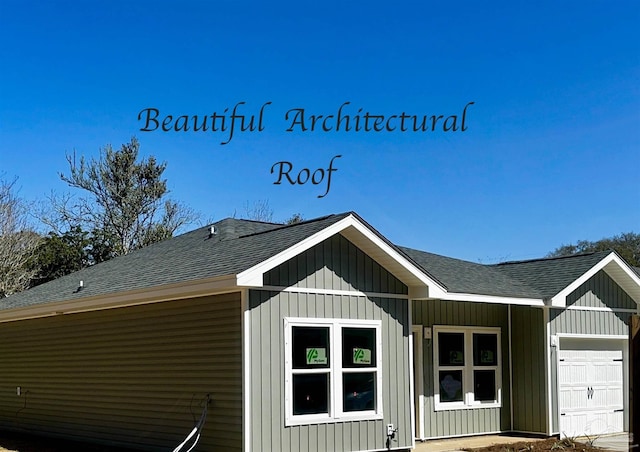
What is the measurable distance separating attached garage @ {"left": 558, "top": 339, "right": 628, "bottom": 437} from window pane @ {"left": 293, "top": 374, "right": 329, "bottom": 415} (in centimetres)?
574

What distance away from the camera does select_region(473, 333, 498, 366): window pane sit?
15688mm

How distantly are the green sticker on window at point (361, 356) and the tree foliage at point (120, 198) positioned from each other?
83.0ft

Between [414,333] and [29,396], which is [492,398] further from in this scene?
[29,396]

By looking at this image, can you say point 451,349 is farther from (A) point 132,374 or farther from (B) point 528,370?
(A) point 132,374

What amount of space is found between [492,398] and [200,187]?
2261 centimetres

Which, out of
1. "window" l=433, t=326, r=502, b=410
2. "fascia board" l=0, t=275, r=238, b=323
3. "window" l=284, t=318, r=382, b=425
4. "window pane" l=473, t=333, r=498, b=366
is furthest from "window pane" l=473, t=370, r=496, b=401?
"fascia board" l=0, t=275, r=238, b=323

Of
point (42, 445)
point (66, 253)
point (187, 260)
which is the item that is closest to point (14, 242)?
point (66, 253)

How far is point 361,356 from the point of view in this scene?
12.3 m

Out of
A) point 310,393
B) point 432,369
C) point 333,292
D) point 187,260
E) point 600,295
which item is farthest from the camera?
point 600,295

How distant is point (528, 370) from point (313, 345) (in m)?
5.81

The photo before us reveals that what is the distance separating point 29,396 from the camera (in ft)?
54.2

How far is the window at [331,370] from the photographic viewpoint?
1144 centimetres

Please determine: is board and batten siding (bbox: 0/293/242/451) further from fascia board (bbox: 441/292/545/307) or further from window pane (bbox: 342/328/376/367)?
fascia board (bbox: 441/292/545/307)

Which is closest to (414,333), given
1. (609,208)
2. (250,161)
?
(250,161)
